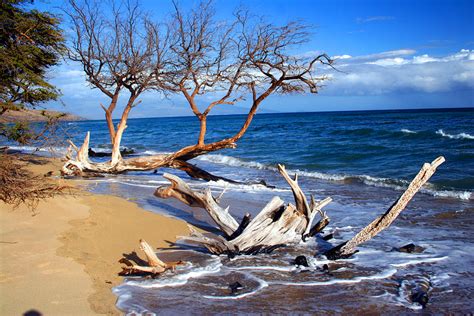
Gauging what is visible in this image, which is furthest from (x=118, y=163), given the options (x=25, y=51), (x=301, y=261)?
(x=301, y=261)

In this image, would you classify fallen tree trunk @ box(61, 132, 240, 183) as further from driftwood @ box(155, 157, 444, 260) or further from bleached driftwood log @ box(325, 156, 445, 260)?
bleached driftwood log @ box(325, 156, 445, 260)

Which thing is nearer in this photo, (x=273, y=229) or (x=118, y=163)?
(x=273, y=229)

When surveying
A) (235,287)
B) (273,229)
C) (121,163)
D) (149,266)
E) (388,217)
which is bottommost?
(235,287)

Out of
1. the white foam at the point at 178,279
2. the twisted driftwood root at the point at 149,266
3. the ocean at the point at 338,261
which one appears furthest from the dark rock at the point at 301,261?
the twisted driftwood root at the point at 149,266

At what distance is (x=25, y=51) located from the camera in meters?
10.0

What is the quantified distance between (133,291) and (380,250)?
4.13 m

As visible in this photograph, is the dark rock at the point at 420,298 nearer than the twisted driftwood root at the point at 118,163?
Yes

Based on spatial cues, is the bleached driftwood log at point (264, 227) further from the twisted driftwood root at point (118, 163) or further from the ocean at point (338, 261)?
the twisted driftwood root at point (118, 163)

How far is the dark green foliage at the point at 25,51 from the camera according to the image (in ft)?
30.9

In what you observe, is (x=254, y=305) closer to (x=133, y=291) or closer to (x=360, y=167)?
(x=133, y=291)

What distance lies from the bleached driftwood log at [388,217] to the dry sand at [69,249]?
2.92 metres

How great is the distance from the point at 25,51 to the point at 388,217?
904 centimetres

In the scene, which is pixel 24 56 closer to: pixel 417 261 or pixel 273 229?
pixel 273 229

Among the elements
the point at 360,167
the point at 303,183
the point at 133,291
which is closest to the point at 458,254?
the point at 133,291
